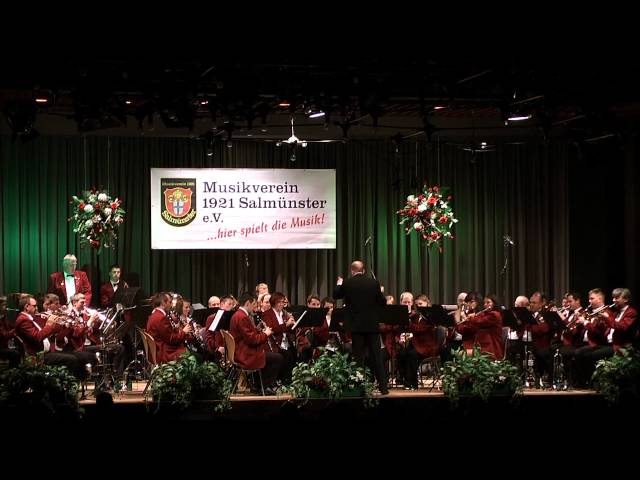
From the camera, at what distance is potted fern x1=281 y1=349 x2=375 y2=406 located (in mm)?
9867

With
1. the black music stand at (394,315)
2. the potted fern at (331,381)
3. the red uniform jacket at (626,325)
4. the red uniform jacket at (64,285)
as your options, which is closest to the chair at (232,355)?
the potted fern at (331,381)

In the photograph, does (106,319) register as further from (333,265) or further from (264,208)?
(333,265)

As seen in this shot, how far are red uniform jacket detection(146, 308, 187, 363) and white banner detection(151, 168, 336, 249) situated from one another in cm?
375

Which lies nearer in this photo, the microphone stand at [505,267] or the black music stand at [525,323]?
the black music stand at [525,323]

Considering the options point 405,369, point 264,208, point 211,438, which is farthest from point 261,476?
point 264,208

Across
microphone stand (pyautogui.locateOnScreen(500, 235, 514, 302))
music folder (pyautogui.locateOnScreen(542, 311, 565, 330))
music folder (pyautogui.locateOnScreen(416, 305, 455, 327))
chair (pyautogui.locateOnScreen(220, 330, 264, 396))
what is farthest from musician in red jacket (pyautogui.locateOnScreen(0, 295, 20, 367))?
microphone stand (pyautogui.locateOnScreen(500, 235, 514, 302))

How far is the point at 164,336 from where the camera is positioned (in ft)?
36.4

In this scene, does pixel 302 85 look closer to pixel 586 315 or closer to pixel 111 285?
pixel 586 315

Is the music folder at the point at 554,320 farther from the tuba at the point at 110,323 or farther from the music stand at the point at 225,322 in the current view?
the tuba at the point at 110,323

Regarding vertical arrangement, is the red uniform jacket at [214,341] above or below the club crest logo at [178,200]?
below

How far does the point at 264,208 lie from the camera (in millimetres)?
15039

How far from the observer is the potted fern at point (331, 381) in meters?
9.87

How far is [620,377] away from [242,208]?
684 cm

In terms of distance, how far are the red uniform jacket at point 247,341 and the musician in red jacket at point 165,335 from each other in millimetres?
590
